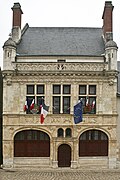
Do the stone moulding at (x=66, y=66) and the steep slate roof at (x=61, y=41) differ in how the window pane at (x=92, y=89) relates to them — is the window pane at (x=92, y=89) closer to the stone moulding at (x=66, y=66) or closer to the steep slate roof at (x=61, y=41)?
the stone moulding at (x=66, y=66)

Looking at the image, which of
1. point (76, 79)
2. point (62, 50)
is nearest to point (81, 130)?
point (76, 79)

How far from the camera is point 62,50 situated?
28.2 metres

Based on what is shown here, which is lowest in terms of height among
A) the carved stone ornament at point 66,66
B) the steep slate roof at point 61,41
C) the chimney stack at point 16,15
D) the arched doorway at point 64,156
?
the arched doorway at point 64,156

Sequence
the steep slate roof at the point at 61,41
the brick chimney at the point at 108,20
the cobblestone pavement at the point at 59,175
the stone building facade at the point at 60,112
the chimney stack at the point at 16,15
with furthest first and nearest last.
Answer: the chimney stack at the point at 16,15
the brick chimney at the point at 108,20
the steep slate roof at the point at 61,41
the stone building facade at the point at 60,112
the cobblestone pavement at the point at 59,175

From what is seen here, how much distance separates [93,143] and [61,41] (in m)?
9.49

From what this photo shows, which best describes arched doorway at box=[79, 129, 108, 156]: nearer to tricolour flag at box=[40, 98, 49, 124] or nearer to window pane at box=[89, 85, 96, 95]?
window pane at box=[89, 85, 96, 95]

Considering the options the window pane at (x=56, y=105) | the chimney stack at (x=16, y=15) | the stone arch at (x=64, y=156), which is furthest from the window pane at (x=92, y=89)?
the chimney stack at (x=16, y=15)

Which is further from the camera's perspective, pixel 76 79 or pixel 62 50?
pixel 62 50

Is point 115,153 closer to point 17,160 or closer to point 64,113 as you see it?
point 64,113

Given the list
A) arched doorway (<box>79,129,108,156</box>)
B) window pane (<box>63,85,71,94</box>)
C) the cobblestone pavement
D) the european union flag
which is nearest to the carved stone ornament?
window pane (<box>63,85,71,94</box>)

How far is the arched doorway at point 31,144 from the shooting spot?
26141 millimetres

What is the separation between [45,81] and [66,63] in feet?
7.13

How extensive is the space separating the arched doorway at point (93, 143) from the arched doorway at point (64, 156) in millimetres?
975

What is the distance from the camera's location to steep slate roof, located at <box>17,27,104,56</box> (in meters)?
28.0
